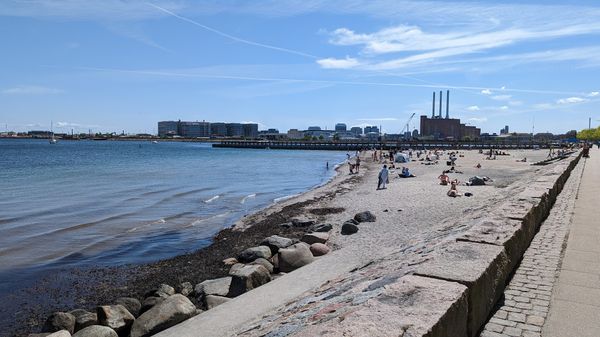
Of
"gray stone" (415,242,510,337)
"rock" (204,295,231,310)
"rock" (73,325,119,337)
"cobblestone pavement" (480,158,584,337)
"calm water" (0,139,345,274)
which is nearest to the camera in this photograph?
"gray stone" (415,242,510,337)

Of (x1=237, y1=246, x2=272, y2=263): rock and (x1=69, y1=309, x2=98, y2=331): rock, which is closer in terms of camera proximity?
(x1=69, y1=309, x2=98, y2=331): rock

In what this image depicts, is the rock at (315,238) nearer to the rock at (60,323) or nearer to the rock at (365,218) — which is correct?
the rock at (365,218)

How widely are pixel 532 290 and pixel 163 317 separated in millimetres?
5556

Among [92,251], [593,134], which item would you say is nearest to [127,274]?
[92,251]

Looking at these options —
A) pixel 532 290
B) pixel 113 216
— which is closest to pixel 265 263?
pixel 532 290

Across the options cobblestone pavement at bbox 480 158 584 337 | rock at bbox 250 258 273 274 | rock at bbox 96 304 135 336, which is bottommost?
rock at bbox 96 304 135 336

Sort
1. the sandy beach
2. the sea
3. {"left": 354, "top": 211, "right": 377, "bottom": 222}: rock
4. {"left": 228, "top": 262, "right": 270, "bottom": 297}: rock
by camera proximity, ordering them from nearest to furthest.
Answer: the sandy beach
{"left": 228, "top": 262, "right": 270, "bottom": 297}: rock
the sea
{"left": 354, "top": 211, "right": 377, "bottom": 222}: rock

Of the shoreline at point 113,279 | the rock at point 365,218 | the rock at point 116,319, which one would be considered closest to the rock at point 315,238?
the shoreline at point 113,279

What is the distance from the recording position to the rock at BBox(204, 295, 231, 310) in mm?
8630

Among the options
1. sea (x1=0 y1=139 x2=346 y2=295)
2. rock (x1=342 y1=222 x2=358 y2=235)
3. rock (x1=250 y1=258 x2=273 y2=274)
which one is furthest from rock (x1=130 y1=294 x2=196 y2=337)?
rock (x1=342 y1=222 x2=358 y2=235)

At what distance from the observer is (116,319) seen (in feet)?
25.8

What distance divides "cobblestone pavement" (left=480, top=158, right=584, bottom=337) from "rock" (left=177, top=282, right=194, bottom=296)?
6.58 metres

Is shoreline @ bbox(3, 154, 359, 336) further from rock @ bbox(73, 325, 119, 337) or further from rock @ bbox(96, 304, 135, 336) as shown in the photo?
rock @ bbox(73, 325, 119, 337)

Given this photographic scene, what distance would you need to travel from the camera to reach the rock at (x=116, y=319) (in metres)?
7.78
